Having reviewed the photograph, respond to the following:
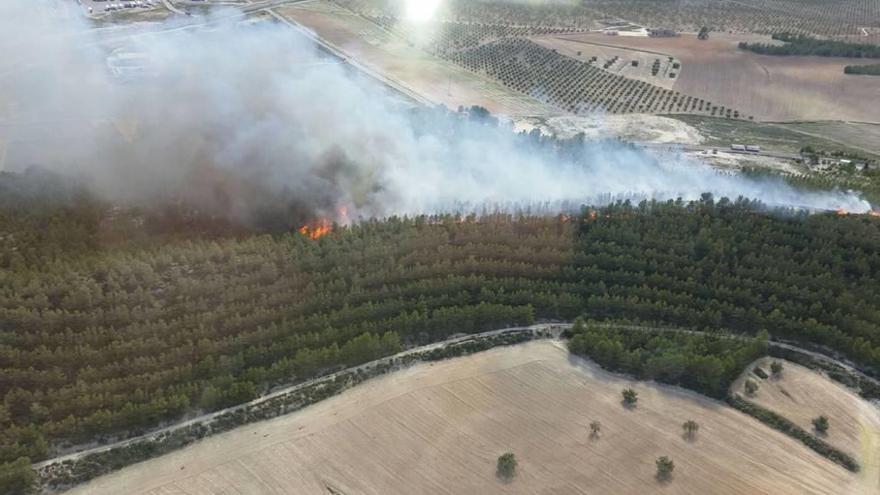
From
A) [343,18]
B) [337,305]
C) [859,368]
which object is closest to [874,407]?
[859,368]

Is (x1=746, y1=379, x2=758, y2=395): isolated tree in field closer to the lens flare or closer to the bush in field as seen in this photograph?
the bush in field

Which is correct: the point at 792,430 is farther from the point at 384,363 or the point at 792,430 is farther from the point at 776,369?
the point at 384,363

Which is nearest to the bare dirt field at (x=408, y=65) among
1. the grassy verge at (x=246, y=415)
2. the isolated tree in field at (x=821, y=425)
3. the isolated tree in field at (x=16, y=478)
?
the grassy verge at (x=246, y=415)

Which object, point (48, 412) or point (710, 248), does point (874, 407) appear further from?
point (48, 412)

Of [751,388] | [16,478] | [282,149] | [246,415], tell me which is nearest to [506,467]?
[246,415]

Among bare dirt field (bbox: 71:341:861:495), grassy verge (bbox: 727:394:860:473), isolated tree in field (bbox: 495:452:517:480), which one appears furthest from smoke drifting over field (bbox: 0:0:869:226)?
isolated tree in field (bbox: 495:452:517:480)
